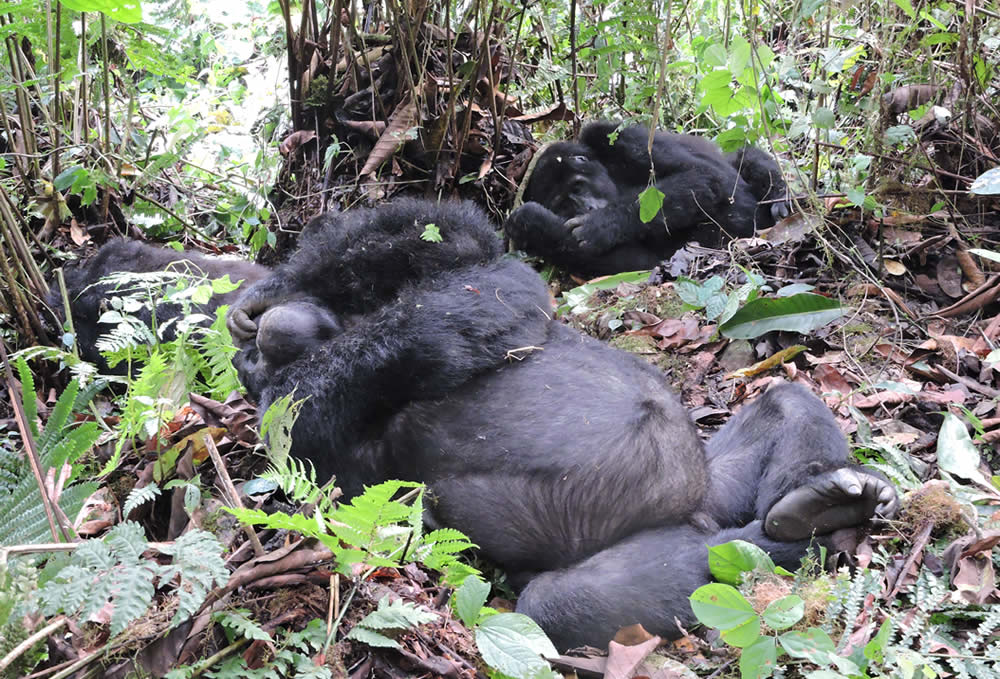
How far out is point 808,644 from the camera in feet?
5.29

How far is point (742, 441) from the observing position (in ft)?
8.71

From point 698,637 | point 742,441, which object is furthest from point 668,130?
point 698,637

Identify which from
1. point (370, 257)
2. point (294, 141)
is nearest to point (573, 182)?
point (294, 141)

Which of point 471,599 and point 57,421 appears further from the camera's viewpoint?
point 57,421

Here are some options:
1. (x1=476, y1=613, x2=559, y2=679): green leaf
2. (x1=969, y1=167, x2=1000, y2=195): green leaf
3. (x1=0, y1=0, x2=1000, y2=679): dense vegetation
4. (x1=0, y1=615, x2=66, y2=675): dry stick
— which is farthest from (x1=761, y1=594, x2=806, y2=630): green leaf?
(x1=969, y1=167, x2=1000, y2=195): green leaf

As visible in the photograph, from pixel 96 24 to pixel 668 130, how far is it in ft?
10.2

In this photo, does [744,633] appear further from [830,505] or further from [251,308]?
[251,308]

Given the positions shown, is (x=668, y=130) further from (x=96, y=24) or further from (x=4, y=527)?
(x=4, y=527)

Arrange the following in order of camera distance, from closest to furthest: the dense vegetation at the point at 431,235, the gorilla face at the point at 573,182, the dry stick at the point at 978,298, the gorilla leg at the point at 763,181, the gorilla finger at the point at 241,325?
the dense vegetation at the point at 431,235 → the gorilla finger at the point at 241,325 → the dry stick at the point at 978,298 → the gorilla leg at the point at 763,181 → the gorilla face at the point at 573,182

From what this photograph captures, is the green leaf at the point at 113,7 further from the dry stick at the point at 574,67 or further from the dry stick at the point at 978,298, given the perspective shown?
the dry stick at the point at 978,298

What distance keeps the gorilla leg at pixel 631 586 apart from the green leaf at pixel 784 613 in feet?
1.53

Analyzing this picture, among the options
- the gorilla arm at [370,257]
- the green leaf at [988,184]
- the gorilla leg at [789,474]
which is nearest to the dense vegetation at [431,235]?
the gorilla leg at [789,474]

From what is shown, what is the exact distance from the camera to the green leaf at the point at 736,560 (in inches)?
81.1

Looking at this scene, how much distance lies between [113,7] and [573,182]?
121 inches
